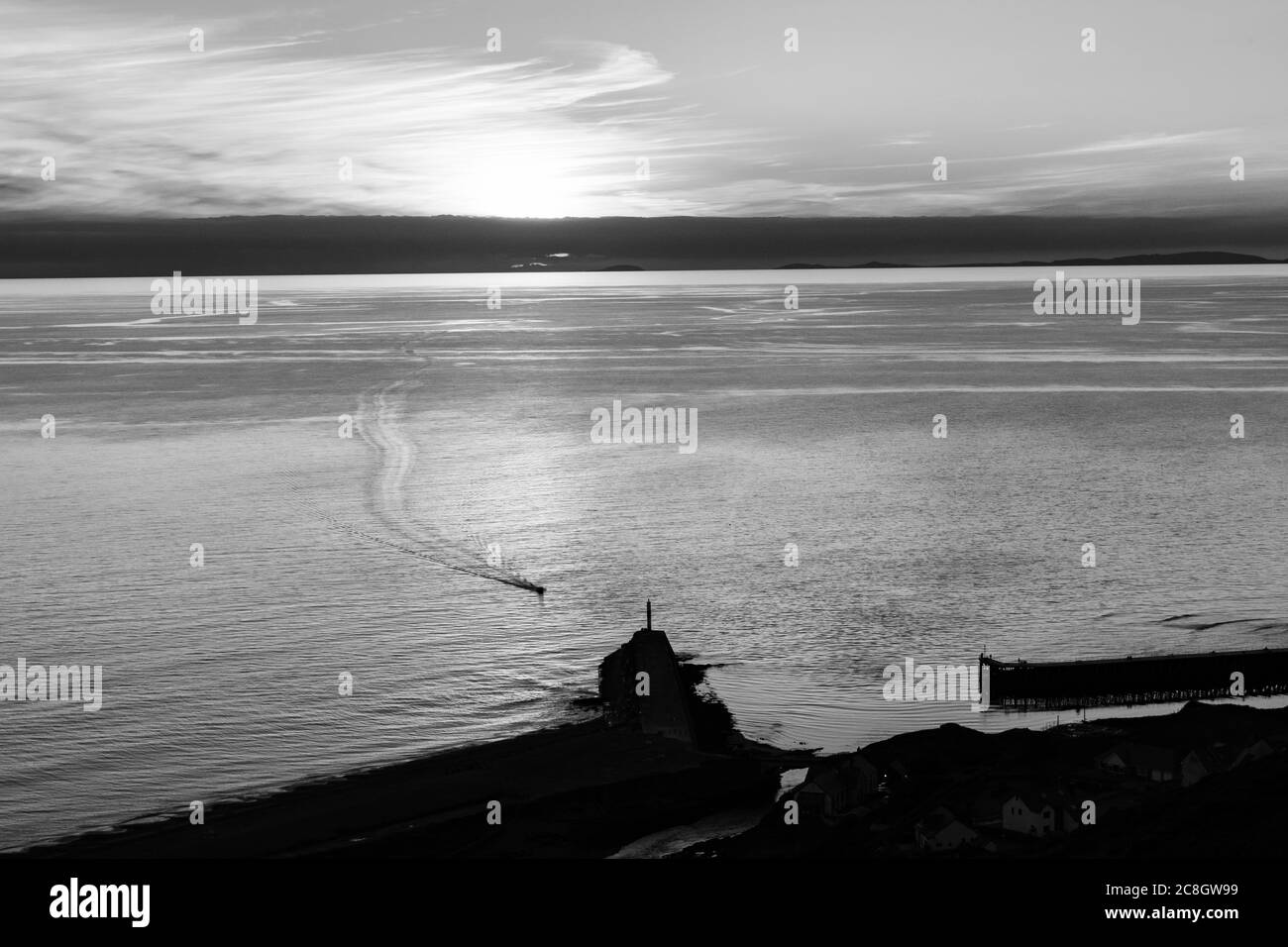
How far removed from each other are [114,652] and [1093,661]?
25.1 m

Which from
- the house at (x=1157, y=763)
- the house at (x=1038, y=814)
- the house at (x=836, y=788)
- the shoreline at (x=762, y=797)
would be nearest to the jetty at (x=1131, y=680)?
the shoreline at (x=762, y=797)

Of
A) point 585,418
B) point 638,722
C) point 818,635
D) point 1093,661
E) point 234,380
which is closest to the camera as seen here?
point 638,722

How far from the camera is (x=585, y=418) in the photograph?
78.6 metres

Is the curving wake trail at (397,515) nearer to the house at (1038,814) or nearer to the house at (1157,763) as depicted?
the house at (1157,763)

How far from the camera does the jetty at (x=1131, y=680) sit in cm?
3183

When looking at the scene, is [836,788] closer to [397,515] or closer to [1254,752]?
[1254,752]

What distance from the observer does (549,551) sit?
44.8 m

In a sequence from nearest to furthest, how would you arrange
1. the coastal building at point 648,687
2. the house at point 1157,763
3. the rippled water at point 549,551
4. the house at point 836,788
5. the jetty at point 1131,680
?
the house at point 836,788 < the house at point 1157,763 < the coastal building at point 648,687 < the rippled water at point 549,551 < the jetty at point 1131,680

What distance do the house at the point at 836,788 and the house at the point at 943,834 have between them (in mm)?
2342

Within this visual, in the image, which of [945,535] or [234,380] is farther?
[234,380]

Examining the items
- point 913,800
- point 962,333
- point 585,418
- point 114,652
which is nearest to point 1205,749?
point 913,800

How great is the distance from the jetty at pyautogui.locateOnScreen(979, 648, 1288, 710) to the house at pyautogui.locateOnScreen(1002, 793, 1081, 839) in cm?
1008
